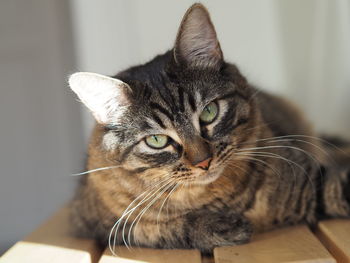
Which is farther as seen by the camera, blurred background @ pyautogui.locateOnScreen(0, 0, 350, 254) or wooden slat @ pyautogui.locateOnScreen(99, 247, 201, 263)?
blurred background @ pyautogui.locateOnScreen(0, 0, 350, 254)

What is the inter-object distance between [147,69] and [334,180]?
28.7 inches

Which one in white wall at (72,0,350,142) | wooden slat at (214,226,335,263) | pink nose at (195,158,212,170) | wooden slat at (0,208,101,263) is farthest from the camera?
white wall at (72,0,350,142)

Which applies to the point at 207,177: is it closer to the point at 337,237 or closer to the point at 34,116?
the point at 337,237

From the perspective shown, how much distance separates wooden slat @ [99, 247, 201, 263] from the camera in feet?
4.05

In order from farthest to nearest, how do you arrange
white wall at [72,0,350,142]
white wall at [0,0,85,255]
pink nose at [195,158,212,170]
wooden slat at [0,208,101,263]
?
white wall at [0,0,85,255], white wall at [72,0,350,142], wooden slat at [0,208,101,263], pink nose at [195,158,212,170]

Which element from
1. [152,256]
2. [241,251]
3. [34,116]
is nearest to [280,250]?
[241,251]

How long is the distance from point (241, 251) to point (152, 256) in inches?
10.6

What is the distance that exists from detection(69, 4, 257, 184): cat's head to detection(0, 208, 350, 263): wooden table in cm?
23

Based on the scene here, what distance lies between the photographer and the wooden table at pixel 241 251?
1.14 meters

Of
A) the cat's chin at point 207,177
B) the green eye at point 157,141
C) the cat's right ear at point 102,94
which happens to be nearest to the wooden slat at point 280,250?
the cat's chin at point 207,177

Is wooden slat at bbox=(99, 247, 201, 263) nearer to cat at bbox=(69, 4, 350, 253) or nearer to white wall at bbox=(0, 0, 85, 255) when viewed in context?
cat at bbox=(69, 4, 350, 253)

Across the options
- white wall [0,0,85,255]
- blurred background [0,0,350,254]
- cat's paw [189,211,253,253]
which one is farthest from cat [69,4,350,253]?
white wall [0,0,85,255]

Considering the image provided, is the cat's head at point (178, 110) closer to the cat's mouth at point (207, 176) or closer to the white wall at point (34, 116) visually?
the cat's mouth at point (207, 176)

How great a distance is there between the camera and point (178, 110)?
1.28 meters
